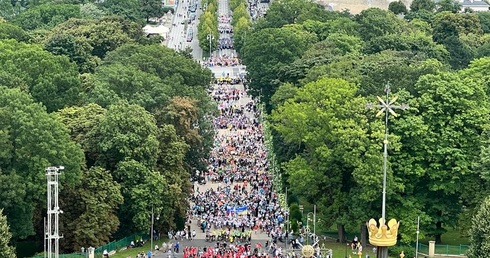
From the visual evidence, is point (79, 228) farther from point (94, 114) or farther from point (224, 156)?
point (224, 156)

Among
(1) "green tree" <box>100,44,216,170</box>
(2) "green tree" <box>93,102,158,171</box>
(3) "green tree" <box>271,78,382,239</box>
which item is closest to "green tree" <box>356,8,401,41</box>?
(1) "green tree" <box>100,44,216,170</box>

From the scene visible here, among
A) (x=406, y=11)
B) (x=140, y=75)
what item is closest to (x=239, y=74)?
(x=406, y=11)

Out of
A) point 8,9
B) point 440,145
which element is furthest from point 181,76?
point 8,9

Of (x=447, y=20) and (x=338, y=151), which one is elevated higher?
(x=447, y=20)

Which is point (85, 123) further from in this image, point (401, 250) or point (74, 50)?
point (74, 50)

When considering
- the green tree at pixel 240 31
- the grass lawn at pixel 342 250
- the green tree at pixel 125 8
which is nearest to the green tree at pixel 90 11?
the green tree at pixel 125 8

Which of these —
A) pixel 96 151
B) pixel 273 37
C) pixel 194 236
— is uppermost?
pixel 273 37

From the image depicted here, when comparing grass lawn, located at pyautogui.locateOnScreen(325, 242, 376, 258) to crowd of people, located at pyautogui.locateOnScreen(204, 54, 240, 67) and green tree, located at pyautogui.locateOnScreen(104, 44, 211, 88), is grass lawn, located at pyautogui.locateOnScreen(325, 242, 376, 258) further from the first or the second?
crowd of people, located at pyautogui.locateOnScreen(204, 54, 240, 67)
